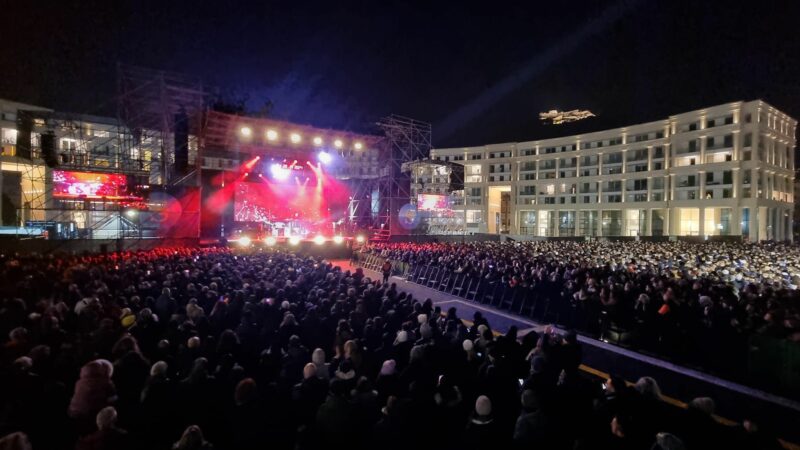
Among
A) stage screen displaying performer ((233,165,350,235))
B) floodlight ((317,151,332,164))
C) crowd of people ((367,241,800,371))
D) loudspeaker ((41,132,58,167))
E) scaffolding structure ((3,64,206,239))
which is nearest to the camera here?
crowd of people ((367,241,800,371))

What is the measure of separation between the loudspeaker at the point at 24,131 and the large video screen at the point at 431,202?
26.8 meters

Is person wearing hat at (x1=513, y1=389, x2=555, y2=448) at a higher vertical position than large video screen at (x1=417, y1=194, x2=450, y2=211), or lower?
lower

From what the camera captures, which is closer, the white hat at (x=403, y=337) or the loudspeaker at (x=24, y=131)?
the white hat at (x=403, y=337)

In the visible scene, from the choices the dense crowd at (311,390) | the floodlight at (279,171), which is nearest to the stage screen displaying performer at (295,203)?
the floodlight at (279,171)

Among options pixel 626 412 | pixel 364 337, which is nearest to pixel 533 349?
pixel 626 412

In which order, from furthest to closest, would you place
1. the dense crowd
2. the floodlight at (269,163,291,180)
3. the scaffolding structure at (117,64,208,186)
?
the floodlight at (269,163,291,180) < the scaffolding structure at (117,64,208,186) < the dense crowd

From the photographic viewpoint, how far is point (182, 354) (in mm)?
5488

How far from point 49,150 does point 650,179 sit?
207ft

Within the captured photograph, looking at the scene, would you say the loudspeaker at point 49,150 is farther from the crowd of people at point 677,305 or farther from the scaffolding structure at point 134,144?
the crowd of people at point 677,305

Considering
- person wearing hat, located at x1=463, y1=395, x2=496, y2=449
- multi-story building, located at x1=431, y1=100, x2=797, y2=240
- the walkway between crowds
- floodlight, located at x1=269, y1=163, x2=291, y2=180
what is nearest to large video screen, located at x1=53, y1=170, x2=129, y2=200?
floodlight, located at x1=269, y1=163, x2=291, y2=180

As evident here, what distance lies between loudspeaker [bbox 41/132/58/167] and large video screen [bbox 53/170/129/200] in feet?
2.76

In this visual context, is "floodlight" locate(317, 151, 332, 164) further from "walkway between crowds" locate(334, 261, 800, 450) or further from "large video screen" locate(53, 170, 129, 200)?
"walkway between crowds" locate(334, 261, 800, 450)

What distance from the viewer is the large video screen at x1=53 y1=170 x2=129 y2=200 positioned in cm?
2246

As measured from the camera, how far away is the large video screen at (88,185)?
73.7ft
